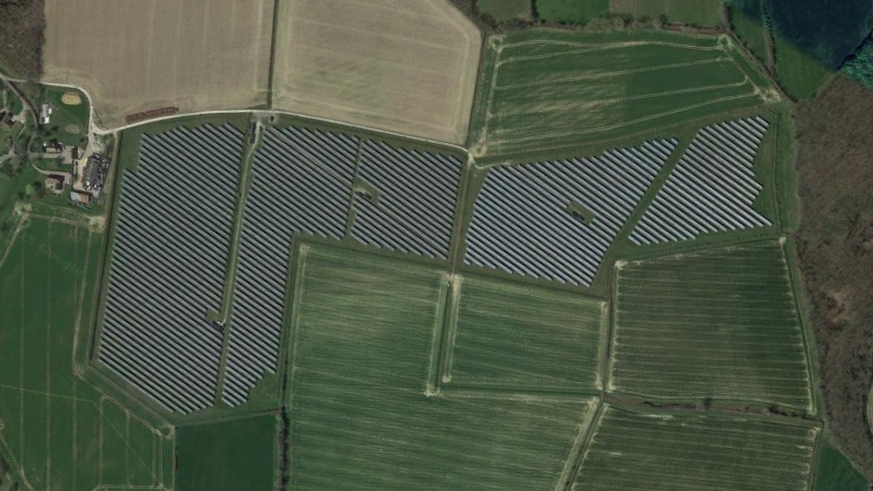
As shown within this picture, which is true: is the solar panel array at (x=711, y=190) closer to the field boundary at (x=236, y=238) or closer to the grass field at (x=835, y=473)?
the grass field at (x=835, y=473)

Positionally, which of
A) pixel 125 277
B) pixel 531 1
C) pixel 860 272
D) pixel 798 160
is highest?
pixel 531 1

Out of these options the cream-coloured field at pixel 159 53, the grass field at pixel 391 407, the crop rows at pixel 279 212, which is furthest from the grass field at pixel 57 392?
the grass field at pixel 391 407

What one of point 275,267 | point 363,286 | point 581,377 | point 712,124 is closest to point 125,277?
point 275,267

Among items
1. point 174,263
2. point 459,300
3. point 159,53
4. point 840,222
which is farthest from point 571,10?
point 174,263

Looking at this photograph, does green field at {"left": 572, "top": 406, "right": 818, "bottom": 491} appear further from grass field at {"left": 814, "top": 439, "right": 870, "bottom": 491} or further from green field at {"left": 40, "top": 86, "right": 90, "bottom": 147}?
green field at {"left": 40, "top": 86, "right": 90, "bottom": 147}

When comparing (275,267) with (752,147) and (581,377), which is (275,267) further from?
(752,147)

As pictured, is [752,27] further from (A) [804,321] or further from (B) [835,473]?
(B) [835,473]

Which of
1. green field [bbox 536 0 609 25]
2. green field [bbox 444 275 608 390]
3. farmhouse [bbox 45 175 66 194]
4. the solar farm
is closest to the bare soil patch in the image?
the solar farm
